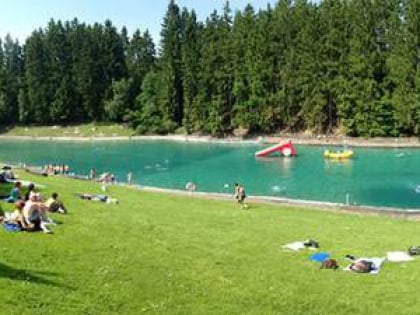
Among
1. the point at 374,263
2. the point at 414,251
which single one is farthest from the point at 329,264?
the point at 414,251

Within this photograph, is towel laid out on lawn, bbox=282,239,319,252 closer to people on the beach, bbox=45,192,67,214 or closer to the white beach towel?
the white beach towel

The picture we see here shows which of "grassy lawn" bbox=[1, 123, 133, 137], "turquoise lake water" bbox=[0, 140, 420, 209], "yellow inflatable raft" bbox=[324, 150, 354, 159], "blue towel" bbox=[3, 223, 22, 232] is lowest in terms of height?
"turquoise lake water" bbox=[0, 140, 420, 209]

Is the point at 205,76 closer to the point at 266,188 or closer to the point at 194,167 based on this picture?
the point at 194,167

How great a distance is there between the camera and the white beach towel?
2366cm

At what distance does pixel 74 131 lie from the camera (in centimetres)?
12962

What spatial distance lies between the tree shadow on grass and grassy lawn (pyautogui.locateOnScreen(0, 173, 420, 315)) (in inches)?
1.1

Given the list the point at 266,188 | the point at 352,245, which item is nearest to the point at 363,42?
the point at 266,188

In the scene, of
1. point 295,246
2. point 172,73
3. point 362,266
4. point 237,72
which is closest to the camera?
point 362,266

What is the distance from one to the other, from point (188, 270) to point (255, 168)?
173 feet

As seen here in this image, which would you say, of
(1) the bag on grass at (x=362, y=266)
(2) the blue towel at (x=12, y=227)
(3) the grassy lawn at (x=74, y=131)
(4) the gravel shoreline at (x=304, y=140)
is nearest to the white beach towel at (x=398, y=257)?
(1) the bag on grass at (x=362, y=266)

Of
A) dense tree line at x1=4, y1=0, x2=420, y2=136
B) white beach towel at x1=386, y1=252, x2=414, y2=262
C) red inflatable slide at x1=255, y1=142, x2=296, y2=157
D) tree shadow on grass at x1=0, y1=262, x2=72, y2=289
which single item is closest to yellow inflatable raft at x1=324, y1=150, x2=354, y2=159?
red inflatable slide at x1=255, y1=142, x2=296, y2=157

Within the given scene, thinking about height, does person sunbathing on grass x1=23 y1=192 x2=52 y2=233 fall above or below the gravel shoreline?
above

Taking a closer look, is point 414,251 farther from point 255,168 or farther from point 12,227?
point 255,168

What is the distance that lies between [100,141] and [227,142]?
2815 cm
